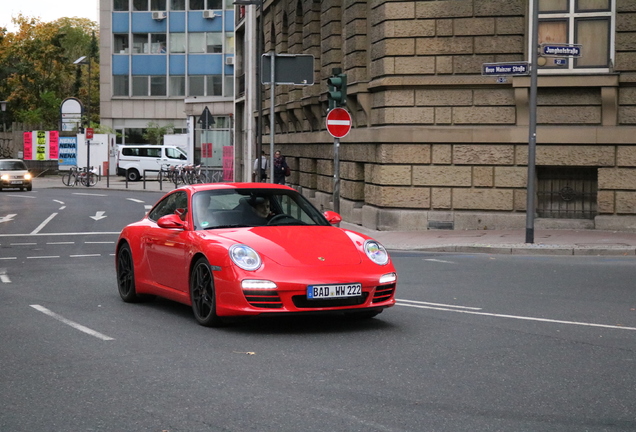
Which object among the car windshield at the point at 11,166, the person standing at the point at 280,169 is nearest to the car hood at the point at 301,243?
the person standing at the point at 280,169

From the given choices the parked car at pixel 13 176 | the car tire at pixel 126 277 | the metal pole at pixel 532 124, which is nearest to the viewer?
the car tire at pixel 126 277

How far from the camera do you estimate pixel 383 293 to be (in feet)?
30.5

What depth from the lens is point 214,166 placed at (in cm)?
5184

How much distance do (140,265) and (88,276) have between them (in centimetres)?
355

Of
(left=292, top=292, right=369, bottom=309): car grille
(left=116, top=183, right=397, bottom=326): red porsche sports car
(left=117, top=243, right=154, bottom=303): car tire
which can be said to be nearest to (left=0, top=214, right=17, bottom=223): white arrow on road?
(left=117, top=243, right=154, bottom=303): car tire

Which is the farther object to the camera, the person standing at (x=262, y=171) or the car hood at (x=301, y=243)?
the person standing at (x=262, y=171)

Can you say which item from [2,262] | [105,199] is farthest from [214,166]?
[2,262]

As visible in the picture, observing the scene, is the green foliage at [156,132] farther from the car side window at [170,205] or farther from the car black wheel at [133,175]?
the car side window at [170,205]

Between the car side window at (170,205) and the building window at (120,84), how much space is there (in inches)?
2694

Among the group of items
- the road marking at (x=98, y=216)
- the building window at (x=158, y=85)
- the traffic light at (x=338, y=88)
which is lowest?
the road marking at (x=98, y=216)

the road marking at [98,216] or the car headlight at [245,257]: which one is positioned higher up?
the car headlight at [245,257]

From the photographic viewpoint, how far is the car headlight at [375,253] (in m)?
9.39

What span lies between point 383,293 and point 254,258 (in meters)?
1.18

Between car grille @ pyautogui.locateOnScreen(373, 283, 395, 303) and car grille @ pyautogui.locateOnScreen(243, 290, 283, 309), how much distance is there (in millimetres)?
902
